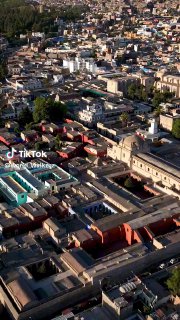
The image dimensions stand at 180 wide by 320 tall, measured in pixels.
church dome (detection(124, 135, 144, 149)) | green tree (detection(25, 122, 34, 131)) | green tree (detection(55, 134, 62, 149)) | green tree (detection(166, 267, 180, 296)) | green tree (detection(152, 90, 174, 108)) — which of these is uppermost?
church dome (detection(124, 135, 144, 149))

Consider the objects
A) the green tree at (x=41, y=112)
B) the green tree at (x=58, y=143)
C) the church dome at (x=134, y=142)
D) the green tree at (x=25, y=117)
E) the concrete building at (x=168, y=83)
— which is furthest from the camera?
the concrete building at (x=168, y=83)

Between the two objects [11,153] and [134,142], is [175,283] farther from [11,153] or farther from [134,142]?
[11,153]

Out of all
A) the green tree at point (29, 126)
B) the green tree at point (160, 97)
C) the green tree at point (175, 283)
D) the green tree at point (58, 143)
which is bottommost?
the green tree at point (175, 283)

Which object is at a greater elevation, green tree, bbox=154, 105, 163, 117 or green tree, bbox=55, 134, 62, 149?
green tree, bbox=154, 105, 163, 117

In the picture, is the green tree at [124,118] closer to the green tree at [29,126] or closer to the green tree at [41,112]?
the green tree at [41,112]

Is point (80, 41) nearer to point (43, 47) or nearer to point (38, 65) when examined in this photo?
point (43, 47)

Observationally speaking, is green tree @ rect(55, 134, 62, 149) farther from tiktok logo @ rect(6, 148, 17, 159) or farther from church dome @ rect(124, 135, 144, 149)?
church dome @ rect(124, 135, 144, 149)

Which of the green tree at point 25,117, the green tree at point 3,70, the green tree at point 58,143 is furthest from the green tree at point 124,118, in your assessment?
the green tree at point 3,70

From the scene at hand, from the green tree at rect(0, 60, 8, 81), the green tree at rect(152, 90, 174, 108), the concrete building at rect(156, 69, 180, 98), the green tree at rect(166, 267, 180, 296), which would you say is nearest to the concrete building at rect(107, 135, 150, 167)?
the green tree at rect(166, 267, 180, 296)

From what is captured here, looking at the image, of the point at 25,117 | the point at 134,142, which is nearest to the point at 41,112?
the point at 25,117
